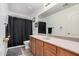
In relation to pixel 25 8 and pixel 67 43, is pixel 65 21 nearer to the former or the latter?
pixel 67 43

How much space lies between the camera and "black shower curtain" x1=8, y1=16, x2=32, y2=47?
1.24 meters

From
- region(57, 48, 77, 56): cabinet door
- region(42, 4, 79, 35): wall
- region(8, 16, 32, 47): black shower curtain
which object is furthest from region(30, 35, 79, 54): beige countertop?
region(8, 16, 32, 47): black shower curtain

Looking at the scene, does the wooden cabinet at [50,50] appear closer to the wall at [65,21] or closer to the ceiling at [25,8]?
the wall at [65,21]

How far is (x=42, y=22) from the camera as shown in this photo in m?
1.60

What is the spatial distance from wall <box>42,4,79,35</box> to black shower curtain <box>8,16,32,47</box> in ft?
1.55

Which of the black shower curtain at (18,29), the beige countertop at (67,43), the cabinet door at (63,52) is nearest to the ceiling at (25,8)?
the black shower curtain at (18,29)

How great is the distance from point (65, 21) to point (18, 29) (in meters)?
0.85

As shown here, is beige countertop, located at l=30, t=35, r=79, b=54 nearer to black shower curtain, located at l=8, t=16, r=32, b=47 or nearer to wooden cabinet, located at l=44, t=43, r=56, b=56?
wooden cabinet, located at l=44, t=43, r=56, b=56

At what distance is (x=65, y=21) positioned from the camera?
129cm

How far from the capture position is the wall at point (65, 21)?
1.13 m

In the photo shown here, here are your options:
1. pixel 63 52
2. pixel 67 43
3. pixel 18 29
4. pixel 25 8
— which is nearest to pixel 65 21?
pixel 67 43

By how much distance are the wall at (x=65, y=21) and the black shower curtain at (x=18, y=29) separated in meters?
0.47

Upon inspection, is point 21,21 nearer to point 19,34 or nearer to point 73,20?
point 19,34

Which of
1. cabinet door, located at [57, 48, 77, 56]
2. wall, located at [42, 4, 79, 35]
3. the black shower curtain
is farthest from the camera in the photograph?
the black shower curtain
